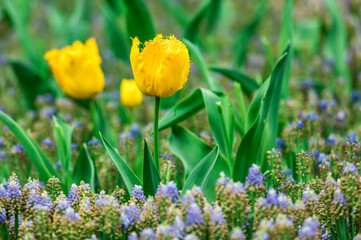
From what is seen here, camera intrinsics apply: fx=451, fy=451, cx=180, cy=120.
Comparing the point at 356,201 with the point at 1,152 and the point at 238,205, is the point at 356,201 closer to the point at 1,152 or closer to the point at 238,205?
the point at 238,205

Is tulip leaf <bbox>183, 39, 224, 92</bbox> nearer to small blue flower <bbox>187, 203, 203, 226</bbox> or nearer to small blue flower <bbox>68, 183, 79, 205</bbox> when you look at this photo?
small blue flower <bbox>68, 183, 79, 205</bbox>

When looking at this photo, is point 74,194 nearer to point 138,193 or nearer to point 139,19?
point 138,193

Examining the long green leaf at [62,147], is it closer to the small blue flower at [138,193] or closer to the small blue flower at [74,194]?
the small blue flower at [74,194]

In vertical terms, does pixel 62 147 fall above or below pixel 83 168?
above

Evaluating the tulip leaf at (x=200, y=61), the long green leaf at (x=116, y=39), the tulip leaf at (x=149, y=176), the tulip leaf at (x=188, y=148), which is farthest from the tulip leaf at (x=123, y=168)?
the long green leaf at (x=116, y=39)

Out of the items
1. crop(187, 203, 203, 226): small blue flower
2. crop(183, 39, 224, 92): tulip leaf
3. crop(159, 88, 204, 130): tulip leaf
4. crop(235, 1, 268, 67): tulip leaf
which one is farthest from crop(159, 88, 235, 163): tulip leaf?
crop(235, 1, 268, 67): tulip leaf

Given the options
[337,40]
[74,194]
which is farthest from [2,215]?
[337,40]
